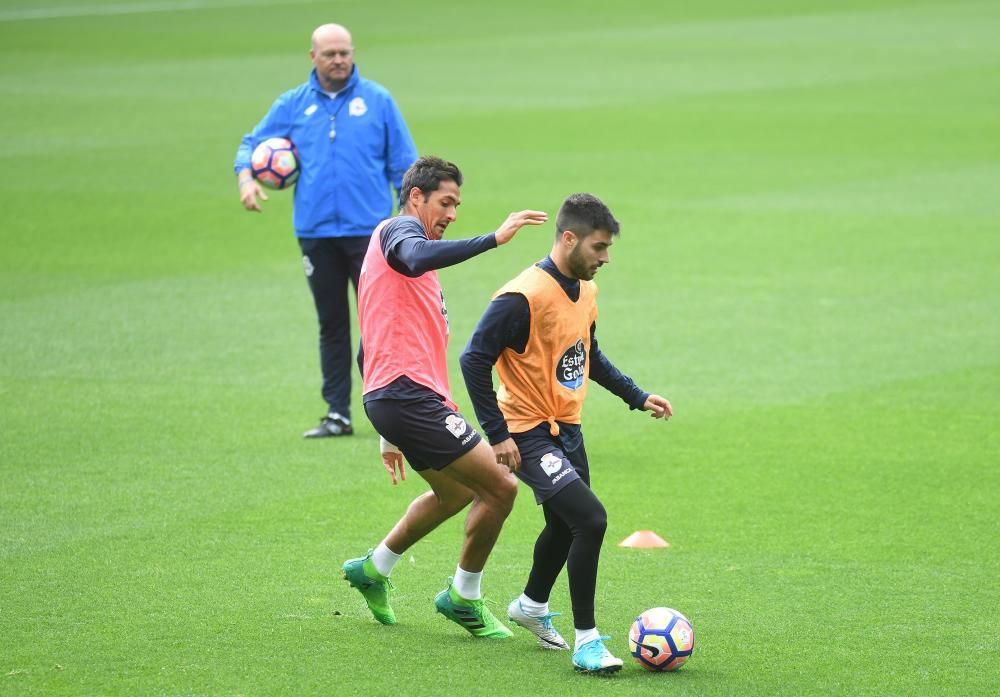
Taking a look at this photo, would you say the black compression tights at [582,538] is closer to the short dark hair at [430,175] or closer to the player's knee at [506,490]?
the player's knee at [506,490]

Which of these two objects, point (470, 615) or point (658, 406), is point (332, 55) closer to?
point (658, 406)

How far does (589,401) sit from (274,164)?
3.14m

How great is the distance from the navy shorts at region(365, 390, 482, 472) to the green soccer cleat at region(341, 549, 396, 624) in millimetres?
684

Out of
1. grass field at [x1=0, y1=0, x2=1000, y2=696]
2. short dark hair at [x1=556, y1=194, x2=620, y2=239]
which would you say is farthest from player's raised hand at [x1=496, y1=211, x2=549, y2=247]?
grass field at [x1=0, y1=0, x2=1000, y2=696]

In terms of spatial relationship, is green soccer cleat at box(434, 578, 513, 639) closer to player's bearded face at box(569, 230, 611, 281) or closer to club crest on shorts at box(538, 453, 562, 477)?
Result: club crest on shorts at box(538, 453, 562, 477)

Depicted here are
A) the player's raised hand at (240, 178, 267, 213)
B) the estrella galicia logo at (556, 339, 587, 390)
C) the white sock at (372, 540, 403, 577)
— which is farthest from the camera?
the player's raised hand at (240, 178, 267, 213)

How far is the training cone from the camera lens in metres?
8.88

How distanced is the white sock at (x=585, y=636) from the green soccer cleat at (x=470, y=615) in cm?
61

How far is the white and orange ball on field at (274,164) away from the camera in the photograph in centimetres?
1154

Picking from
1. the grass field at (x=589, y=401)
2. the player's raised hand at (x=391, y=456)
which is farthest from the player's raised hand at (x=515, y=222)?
the grass field at (x=589, y=401)

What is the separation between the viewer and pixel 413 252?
6.79 metres

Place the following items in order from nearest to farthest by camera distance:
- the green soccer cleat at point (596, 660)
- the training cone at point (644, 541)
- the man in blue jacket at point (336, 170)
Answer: the green soccer cleat at point (596, 660) < the training cone at point (644, 541) < the man in blue jacket at point (336, 170)

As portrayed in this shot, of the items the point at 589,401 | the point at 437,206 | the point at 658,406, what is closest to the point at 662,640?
the point at 658,406

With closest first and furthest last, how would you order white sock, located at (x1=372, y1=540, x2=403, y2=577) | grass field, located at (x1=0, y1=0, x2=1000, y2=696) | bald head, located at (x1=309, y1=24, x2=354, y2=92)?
grass field, located at (x1=0, y1=0, x2=1000, y2=696) → white sock, located at (x1=372, y1=540, x2=403, y2=577) → bald head, located at (x1=309, y1=24, x2=354, y2=92)
